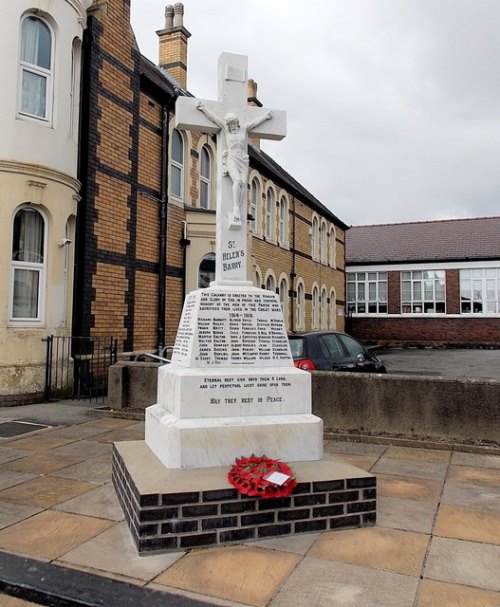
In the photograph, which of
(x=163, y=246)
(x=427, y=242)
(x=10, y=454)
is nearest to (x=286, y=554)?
(x=10, y=454)

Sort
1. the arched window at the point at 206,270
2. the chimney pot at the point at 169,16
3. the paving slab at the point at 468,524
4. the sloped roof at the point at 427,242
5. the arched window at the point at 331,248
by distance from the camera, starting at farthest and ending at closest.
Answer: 1. the sloped roof at the point at 427,242
2. the arched window at the point at 331,248
3. the chimney pot at the point at 169,16
4. the arched window at the point at 206,270
5. the paving slab at the point at 468,524

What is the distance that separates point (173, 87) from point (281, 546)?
1312 cm

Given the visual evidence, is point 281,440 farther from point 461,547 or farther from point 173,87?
point 173,87

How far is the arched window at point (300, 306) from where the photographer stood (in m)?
23.8

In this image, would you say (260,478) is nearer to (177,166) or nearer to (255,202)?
(177,166)

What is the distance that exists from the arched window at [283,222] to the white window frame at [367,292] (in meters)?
13.2

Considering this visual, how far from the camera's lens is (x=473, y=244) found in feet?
108

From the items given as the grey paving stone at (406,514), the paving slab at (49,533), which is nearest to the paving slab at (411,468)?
the grey paving stone at (406,514)

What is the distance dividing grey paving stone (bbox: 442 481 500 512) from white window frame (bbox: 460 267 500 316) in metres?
28.5

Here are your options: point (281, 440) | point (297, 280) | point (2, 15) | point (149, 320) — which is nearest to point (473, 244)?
point (297, 280)

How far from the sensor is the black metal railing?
991 centimetres

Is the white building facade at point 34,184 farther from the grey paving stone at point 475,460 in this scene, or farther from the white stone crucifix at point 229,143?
the grey paving stone at point 475,460

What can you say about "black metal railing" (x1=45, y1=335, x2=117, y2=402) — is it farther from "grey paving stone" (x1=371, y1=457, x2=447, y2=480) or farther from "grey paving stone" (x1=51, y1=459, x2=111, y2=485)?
"grey paving stone" (x1=371, y1=457, x2=447, y2=480)

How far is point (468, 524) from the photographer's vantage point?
3.86 m
